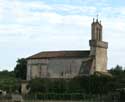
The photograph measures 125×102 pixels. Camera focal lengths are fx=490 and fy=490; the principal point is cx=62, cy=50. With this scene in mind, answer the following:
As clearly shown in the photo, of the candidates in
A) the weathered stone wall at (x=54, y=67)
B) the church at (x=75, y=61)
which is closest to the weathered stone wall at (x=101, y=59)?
the church at (x=75, y=61)

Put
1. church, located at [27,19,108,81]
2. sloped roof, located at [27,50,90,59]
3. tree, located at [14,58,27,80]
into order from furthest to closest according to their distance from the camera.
Answer: tree, located at [14,58,27,80] < sloped roof, located at [27,50,90,59] < church, located at [27,19,108,81]

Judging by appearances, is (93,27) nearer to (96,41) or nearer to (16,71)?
→ (96,41)

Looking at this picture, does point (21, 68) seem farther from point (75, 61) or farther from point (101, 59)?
point (101, 59)

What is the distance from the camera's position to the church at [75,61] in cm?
10144

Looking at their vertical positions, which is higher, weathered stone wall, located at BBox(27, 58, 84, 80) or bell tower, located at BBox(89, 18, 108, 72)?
bell tower, located at BBox(89, 18, 108, 72)

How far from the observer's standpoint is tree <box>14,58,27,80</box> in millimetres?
120500

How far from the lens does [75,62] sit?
102688 millimetres

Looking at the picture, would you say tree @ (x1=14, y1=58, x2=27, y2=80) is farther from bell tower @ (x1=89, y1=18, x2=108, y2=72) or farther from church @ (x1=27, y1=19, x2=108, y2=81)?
bell tower @ (x1=89, y1=18, x2=108, y2=72)

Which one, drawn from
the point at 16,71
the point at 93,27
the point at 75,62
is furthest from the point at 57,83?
the point at 16,71

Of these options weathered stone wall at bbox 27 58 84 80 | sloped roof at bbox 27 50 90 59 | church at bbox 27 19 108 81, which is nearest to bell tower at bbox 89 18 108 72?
church at bbox 27 19 108 81

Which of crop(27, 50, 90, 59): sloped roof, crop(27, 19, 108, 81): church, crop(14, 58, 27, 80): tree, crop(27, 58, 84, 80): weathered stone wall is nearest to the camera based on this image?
crop(27, 19, 108, 81): church

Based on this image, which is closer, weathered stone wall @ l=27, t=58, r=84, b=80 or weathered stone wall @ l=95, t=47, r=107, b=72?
weathered stone wall @ l=95, t=47, r=107, b=72

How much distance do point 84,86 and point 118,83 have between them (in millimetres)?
7442

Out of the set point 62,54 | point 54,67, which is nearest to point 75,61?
point 62,54
